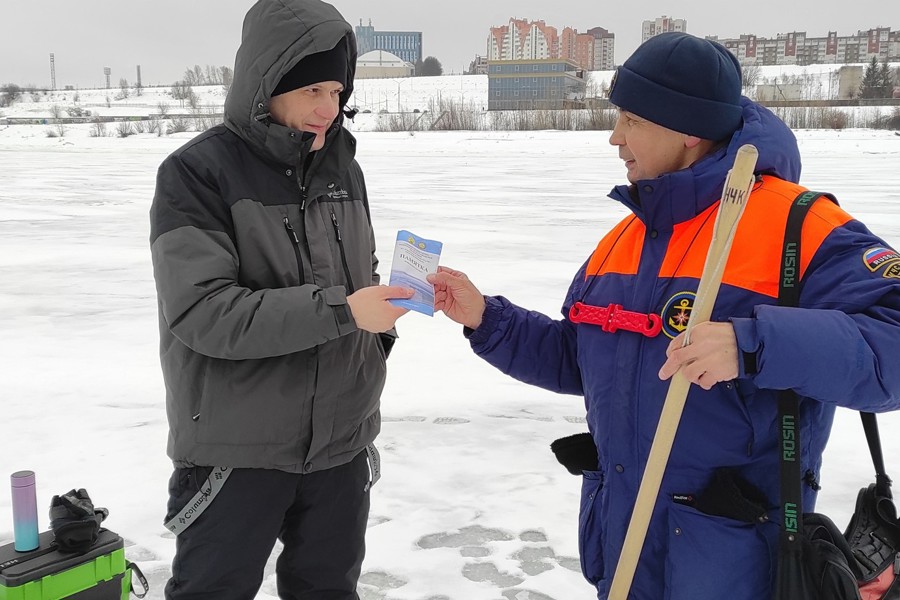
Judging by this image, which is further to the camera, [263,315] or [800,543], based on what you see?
[263,315]

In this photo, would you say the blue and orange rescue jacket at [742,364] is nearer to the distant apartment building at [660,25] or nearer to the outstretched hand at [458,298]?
the outstretched hand at [458,298]

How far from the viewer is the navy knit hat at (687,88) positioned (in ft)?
4.95

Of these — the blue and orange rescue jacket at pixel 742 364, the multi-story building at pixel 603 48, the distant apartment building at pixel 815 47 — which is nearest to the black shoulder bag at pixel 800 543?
the blue and orange rescue jacket at pixel 742 364

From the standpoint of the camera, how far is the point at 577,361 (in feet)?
6.08

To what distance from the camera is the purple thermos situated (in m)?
1.71

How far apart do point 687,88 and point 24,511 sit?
167 centimetres

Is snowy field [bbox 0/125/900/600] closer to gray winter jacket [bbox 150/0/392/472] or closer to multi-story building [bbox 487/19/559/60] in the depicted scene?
gray winter jacket [bbox 150/0/392/472]

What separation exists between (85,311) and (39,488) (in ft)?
9.47

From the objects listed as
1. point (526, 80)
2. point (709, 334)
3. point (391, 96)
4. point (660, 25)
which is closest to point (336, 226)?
point (709, 334)

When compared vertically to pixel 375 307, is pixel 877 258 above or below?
above

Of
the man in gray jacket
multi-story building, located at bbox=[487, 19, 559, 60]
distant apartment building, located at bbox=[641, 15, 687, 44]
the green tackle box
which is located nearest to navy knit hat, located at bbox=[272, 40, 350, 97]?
the man in gray jacket

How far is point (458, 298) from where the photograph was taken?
6.20ft

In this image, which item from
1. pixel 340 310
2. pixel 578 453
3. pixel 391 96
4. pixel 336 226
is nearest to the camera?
pixel 340 310

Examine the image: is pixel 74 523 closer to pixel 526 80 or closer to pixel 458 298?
pixel 458 298
